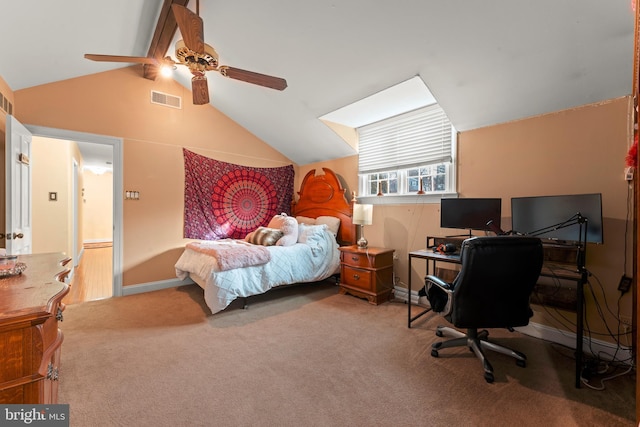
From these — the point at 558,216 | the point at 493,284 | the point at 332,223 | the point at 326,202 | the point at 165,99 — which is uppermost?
the point at 165,99

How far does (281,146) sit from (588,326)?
4.47m

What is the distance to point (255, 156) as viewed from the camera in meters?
4.82

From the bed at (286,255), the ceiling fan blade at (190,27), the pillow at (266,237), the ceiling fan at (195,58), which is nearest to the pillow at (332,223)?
the bed at (286,255)

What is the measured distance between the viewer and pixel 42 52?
2627mm

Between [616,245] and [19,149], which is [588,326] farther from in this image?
[19,149]

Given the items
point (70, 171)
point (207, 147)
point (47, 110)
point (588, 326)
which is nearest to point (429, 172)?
point (588, 326)

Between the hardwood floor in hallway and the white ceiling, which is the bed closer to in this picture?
the hardwood floor in hallway

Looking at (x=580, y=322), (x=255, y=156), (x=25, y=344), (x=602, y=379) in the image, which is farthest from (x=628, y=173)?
(x=255, y=156)

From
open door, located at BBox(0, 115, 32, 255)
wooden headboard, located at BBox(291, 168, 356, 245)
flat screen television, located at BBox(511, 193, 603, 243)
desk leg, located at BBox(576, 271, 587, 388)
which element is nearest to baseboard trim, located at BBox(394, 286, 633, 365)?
desk leg, located at BBox(576, 271, 587, 388)

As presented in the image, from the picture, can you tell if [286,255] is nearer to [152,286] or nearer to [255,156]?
[152,286]

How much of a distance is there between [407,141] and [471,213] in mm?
1307

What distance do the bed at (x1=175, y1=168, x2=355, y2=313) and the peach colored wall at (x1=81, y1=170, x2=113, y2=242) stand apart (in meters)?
6.78

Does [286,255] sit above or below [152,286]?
above

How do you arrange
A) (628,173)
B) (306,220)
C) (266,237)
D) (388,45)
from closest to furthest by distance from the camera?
(628,173) < (388,45) < (266,237) < (306,220)
